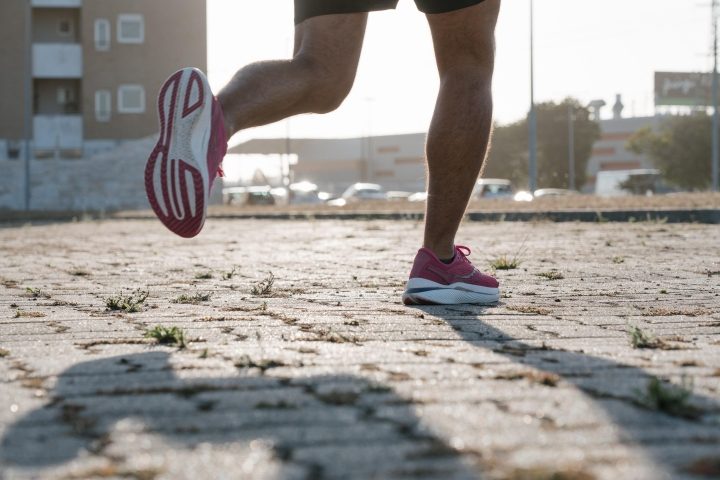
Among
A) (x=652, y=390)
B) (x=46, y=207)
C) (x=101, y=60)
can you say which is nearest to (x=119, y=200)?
(x=46, y=207)

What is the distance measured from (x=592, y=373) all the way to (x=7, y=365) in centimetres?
136

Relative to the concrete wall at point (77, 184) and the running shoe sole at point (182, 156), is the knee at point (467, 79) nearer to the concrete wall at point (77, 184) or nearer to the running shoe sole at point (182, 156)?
the running shoe sole at point (182, 156)

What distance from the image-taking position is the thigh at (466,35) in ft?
12.3

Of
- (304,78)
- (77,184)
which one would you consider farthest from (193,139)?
(77,184)

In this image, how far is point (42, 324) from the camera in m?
3.38

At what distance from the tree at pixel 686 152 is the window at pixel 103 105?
135ft

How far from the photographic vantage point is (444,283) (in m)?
3.89

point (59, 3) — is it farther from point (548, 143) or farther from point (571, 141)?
point (548, 143)

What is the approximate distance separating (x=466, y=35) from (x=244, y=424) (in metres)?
2.27

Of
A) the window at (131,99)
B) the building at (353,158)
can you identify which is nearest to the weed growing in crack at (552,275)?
the window at (131,99)

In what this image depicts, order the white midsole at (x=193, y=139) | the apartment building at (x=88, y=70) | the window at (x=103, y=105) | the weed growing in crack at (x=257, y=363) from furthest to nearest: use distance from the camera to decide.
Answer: the window at (x=103, y=105) → the apartment building at (x=88, y=70) → the white midsole at (x=193, y=139) → the weed growing in crack at (x=257, y=363)

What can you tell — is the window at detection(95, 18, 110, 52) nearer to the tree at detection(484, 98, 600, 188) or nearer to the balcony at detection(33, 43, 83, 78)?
the balcony at detection(33, 43, 83, 78)

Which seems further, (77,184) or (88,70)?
(88,70)

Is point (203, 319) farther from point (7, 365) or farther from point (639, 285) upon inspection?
point (639, 285)
